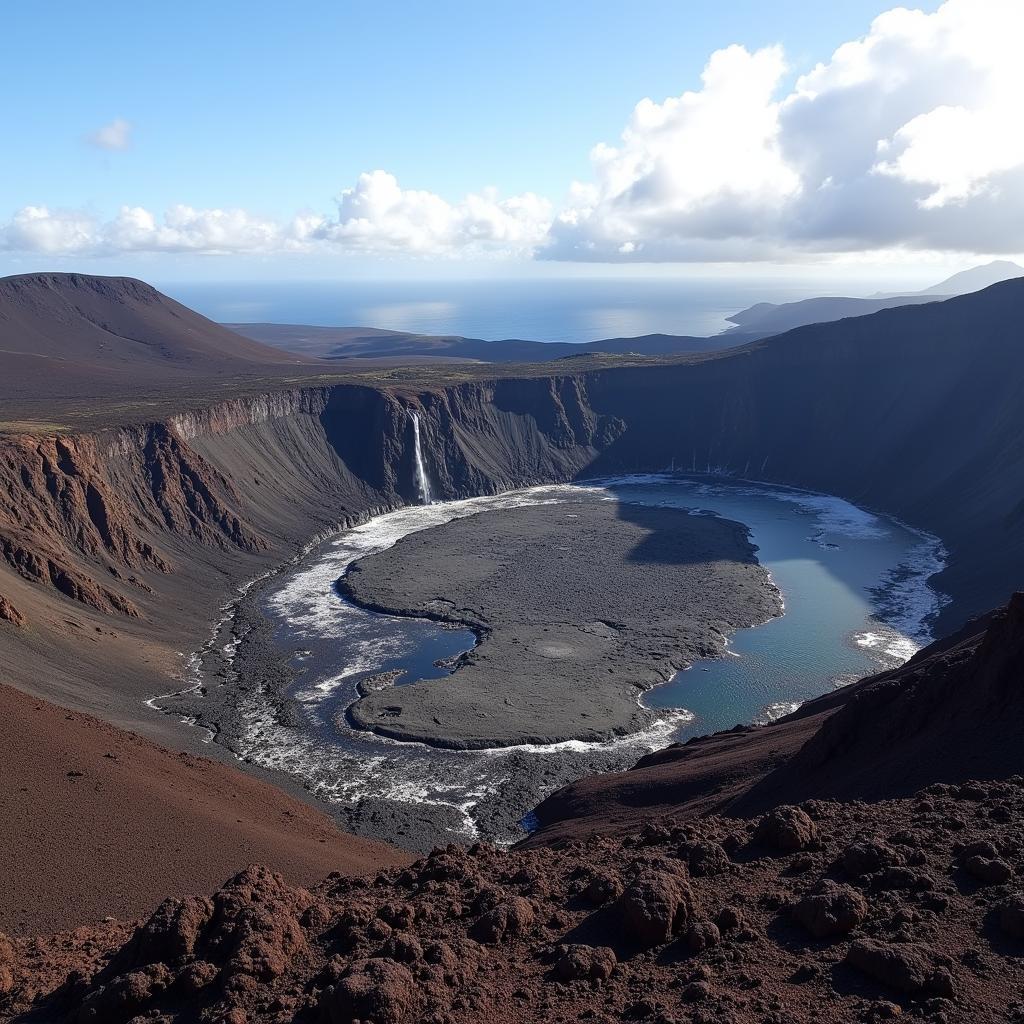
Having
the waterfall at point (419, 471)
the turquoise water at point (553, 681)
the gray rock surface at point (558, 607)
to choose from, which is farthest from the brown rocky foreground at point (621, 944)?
the waterfall at point (419, 471)

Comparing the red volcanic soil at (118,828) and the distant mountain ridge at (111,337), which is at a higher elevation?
the distant mountain ridge at (111,337)

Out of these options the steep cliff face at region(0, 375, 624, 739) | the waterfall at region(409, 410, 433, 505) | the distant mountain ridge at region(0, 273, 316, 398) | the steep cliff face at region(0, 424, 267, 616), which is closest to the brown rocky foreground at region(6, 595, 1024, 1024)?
the steep cliff face at region(0, 375, 624, 739)

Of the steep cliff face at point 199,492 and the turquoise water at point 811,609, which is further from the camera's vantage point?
the turquoise water at point 811,609

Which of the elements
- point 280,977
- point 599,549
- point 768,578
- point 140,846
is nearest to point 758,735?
point 140,846

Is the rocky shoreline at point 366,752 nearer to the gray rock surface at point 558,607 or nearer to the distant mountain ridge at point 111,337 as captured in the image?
the gray rock surface at point 558,607

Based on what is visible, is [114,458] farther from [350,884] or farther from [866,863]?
[866,863]

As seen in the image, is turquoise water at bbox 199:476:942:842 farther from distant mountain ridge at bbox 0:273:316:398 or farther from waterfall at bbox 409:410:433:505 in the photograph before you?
distant mountain ridge at bbox 0:273:316:398
